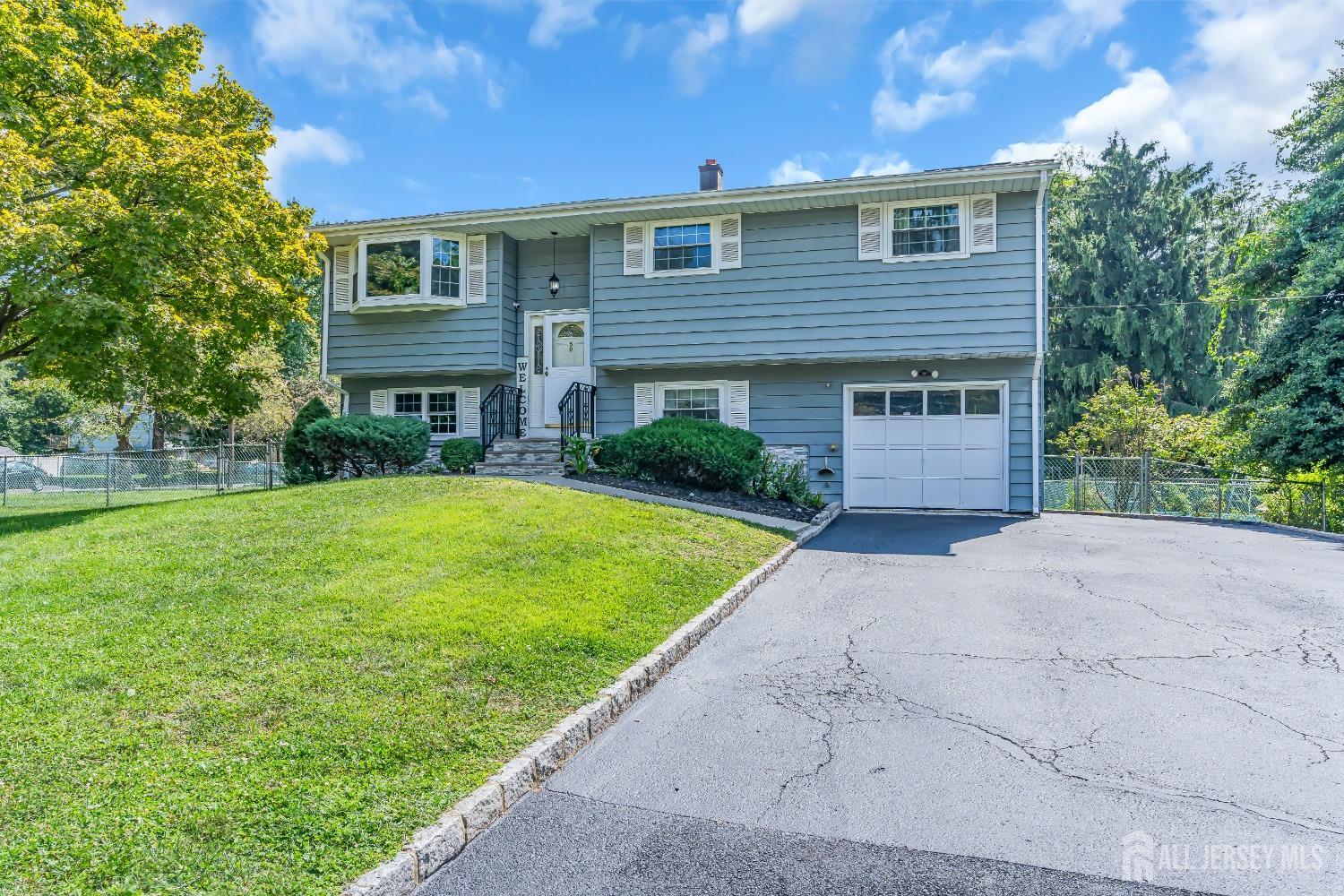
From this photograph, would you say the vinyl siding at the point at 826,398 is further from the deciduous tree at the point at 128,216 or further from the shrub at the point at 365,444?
the deciduous tree at the point at 128,216

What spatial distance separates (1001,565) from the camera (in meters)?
8.33

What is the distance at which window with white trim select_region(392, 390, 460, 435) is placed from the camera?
1513cm

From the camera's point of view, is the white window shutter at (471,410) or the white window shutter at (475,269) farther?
the white window shutter at (471,410)

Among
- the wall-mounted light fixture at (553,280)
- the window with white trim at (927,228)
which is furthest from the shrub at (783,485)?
the wall-mounted light fixture at (553,280)

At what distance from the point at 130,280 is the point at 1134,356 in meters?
29.7

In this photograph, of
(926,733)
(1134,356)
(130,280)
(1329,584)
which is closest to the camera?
(926,733)

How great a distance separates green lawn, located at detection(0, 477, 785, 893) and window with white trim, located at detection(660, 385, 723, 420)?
18.4 feet

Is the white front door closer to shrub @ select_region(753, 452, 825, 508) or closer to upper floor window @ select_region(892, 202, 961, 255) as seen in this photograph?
shrub @ select_region(753, 452, 825, 508)

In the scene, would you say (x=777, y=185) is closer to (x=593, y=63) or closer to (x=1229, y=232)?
(x=593, y=63)

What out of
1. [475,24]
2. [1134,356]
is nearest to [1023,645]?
[475,24]

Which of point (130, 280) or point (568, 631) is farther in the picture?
point (130, 280)

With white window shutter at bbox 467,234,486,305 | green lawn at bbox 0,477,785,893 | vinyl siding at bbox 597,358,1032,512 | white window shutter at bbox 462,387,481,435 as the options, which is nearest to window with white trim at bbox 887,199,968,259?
vinyl siding at bbox 597,358,1032,512

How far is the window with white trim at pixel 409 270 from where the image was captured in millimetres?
14117

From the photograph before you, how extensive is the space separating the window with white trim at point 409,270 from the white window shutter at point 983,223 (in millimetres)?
9395
